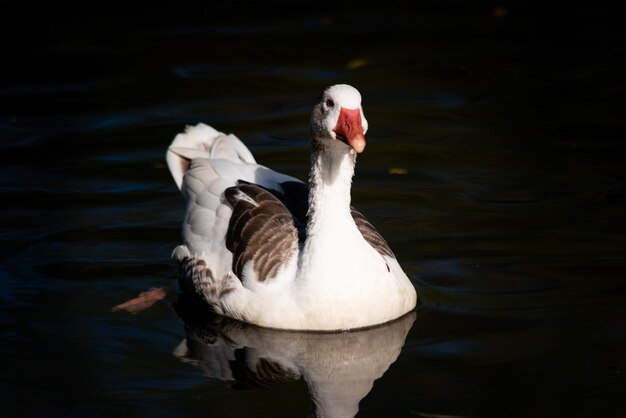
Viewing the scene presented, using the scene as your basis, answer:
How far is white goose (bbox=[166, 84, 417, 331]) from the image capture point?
8352 millimetres

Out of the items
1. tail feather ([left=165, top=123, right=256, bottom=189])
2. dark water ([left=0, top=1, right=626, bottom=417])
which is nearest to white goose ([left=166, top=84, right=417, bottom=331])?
dark water ([left=0, top=1, right=626, bottom=417])

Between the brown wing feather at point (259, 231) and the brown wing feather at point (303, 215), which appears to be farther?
the brown wing feather at point (303, 215)

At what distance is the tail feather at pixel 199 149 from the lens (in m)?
10.2

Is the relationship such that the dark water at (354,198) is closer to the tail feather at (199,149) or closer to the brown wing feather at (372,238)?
the brown wing feather at (372,238)

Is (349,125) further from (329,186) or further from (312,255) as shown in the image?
(312,255)

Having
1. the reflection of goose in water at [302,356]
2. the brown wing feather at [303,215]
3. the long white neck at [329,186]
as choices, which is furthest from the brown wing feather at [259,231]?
the reflection of goose in water at [302,356]

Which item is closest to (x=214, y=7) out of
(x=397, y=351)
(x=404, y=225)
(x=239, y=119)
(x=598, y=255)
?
(x=239, y=119)

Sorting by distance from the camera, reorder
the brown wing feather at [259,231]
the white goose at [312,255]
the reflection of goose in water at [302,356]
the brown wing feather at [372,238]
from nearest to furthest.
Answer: the reflection of goose in water at [302,356] < the white goose at [312,255] < the brown wing feather at [259,231] < the brown wing feather at [372,238]

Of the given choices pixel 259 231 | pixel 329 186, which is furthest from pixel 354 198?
pixel 329 186

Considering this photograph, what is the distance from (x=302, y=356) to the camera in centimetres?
819

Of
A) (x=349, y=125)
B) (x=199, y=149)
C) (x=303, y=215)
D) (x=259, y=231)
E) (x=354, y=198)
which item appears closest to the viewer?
(x=349, y=125)

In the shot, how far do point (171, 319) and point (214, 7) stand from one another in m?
10.4

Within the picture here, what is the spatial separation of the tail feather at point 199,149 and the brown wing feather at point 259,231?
1.03 meters

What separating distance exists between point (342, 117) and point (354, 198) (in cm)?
358
